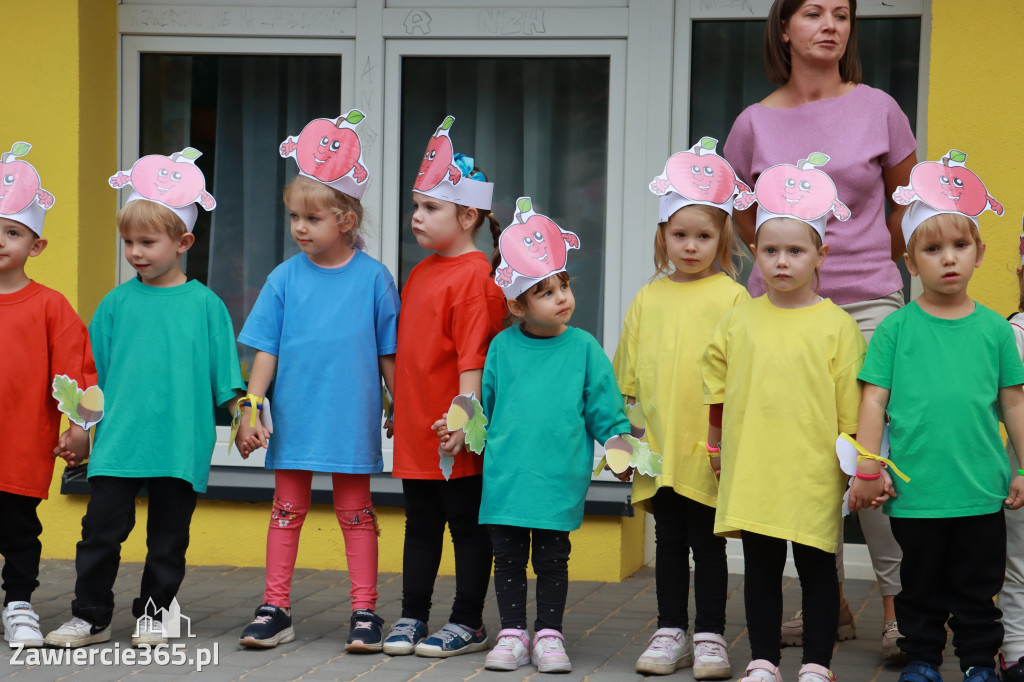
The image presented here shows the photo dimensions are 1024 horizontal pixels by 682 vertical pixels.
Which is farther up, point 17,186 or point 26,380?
point 17,186

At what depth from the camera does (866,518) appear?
4.16 m

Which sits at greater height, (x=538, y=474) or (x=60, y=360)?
(x=60, y=360)

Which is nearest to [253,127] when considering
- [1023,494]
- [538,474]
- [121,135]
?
[121,135]

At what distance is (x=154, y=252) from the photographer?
13.7ft

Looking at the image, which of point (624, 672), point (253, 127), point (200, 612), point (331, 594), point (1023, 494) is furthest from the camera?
point (253, 127)

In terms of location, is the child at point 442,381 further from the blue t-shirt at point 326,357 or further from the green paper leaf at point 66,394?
the green paper leaf at point 66,394

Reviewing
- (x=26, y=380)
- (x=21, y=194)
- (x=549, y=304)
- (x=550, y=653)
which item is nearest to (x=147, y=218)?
(x=21, y=194)

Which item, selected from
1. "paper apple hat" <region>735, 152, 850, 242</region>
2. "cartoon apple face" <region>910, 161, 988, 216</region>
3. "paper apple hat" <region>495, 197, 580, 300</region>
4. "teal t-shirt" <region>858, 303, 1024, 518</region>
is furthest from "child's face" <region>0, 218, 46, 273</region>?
"cartoon apple face" <region>910, 161, 988, 216</region>

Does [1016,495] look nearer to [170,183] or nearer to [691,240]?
[691,240]

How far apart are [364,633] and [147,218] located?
1584 millimetres

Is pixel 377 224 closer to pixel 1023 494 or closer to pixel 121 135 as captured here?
pixel 121 135

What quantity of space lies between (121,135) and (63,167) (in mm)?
427

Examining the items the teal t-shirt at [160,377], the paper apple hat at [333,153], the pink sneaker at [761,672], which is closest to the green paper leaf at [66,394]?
the teal t-shirt at [160,377]

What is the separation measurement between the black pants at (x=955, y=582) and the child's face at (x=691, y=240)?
1011 mm
